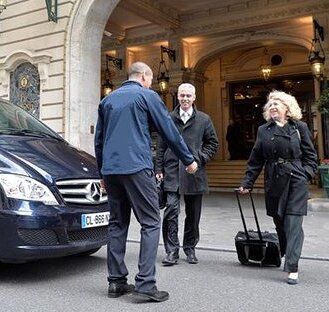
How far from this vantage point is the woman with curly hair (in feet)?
14.6

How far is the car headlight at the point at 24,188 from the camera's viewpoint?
4.18m

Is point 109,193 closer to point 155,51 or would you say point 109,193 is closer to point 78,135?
point 78,135

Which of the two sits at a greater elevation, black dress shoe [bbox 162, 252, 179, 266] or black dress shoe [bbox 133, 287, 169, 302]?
black dress shoe [bbox 162, 252, 179, 266]

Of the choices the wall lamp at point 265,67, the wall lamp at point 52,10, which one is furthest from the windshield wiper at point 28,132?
the wall lamp at point 265,67

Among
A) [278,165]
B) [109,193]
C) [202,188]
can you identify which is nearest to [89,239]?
[109,193]

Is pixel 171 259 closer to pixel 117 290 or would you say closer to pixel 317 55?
pixel 117 290

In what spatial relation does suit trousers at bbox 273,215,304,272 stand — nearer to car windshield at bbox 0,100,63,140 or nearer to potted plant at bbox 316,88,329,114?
car windshield at bbox 0,100,63,140

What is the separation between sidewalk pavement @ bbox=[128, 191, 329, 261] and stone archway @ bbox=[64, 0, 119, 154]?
11.2 feet

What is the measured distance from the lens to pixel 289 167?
14.8 ft

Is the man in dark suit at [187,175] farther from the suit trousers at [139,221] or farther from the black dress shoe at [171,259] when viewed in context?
the suit trousers at [139,221]

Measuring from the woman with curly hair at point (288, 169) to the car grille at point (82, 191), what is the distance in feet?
5.40

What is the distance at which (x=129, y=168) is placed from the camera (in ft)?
12.6

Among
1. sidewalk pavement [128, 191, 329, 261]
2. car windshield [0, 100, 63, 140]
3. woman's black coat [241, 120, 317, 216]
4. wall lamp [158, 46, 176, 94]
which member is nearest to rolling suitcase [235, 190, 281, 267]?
woman's black coat [241, 120, 317, 216]

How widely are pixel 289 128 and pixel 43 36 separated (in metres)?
9.01
